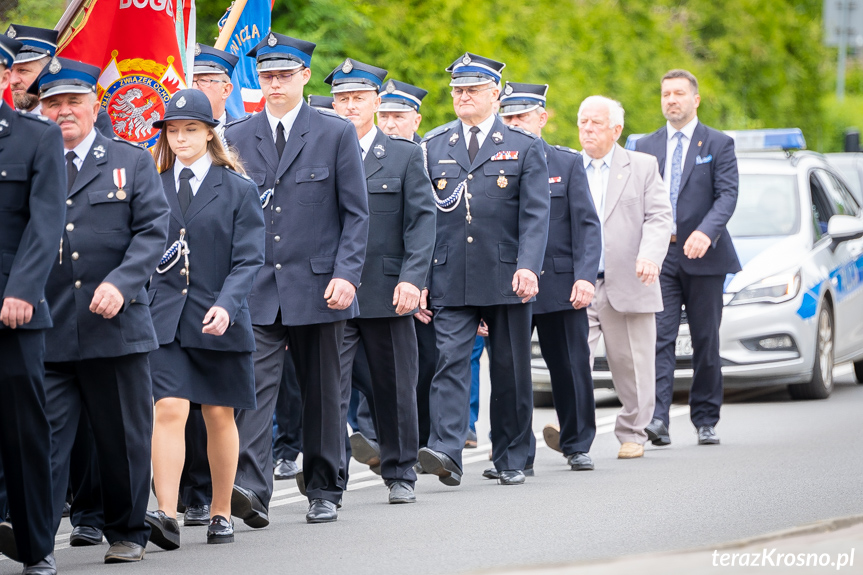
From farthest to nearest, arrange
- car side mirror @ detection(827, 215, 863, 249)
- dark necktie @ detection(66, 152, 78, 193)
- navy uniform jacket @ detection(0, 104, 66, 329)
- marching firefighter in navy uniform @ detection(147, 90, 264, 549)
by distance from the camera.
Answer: car side mirror @ detection(827, 215, 863, 249) < marching firefighter in navy uniform @ detection(147, 90, 264, 549) < dark necktie @ detection(66, 152, 78, 193) < navy uniform jacket @ detection(0, 104, 66, 329)

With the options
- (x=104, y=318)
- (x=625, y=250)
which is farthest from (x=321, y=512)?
(x=625, y=250)

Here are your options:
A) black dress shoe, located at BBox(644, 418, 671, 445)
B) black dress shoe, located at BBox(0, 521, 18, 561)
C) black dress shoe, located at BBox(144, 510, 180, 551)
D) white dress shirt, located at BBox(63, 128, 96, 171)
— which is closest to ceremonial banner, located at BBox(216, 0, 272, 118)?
black dress shoe, located at BBox(644, 418, 671, 445)

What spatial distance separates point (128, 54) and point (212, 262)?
2329 mm

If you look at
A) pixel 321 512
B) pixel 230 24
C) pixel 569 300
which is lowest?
pixel 321 512

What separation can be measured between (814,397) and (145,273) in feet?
27.0

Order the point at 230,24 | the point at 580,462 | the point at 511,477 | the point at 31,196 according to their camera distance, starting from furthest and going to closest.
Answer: the point at 230,24 < the point at 580,462 < the point at 511,477 < the point at 31,196

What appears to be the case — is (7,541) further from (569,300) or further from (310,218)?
(569,300)

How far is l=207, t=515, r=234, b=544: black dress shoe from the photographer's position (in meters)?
7.41

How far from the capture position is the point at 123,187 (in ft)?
22.6

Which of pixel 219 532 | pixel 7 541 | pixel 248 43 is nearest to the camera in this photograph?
pixel 7 541

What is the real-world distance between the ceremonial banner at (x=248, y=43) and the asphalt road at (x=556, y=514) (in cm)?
289

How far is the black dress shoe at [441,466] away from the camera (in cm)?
902

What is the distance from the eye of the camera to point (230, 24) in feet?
34.1

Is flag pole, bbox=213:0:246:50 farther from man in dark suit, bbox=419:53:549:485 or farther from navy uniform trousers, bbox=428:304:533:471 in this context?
navy uniform trousers, bbox=428:304:533:471
